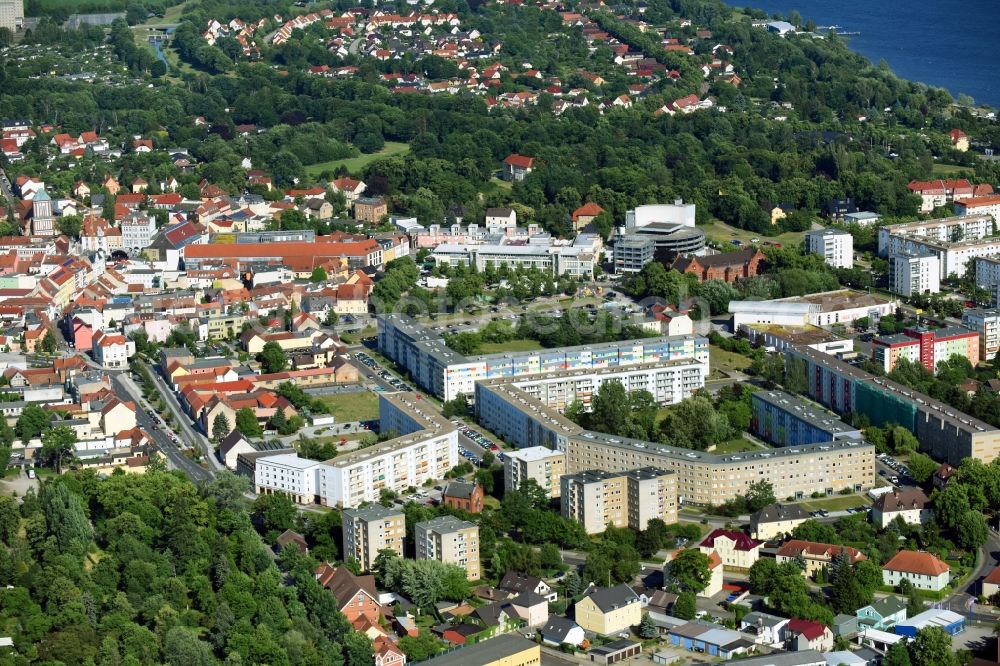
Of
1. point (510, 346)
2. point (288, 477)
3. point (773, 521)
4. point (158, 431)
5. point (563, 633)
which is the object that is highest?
point (510, 346)

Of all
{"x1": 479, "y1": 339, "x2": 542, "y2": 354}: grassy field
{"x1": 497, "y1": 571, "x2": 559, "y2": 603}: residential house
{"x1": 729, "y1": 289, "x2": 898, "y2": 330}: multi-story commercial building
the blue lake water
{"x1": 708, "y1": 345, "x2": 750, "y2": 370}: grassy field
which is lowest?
{"x1": 497, "y1": 571, "x2": 559, "y2": 603}: residential house

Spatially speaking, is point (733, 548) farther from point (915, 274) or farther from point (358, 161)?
point (358, 161)

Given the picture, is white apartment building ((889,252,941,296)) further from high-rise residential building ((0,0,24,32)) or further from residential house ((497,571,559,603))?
high-rise residential building ((0,0,24,32))

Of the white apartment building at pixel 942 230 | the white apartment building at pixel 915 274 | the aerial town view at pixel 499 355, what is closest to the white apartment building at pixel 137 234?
the aerial town view at pixel 499 355

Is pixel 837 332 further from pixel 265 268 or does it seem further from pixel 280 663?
pixel 280 663

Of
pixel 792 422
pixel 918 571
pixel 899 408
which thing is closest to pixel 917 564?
pixel 918 571

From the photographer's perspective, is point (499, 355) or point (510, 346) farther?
point (510, 346)

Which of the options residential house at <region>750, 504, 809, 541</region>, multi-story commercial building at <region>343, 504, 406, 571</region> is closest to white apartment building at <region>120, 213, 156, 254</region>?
multi-story commercial building at <region>343, 504, 406, 571</region>

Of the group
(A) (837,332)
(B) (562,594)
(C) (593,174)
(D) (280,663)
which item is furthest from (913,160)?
(D) (280,663)
